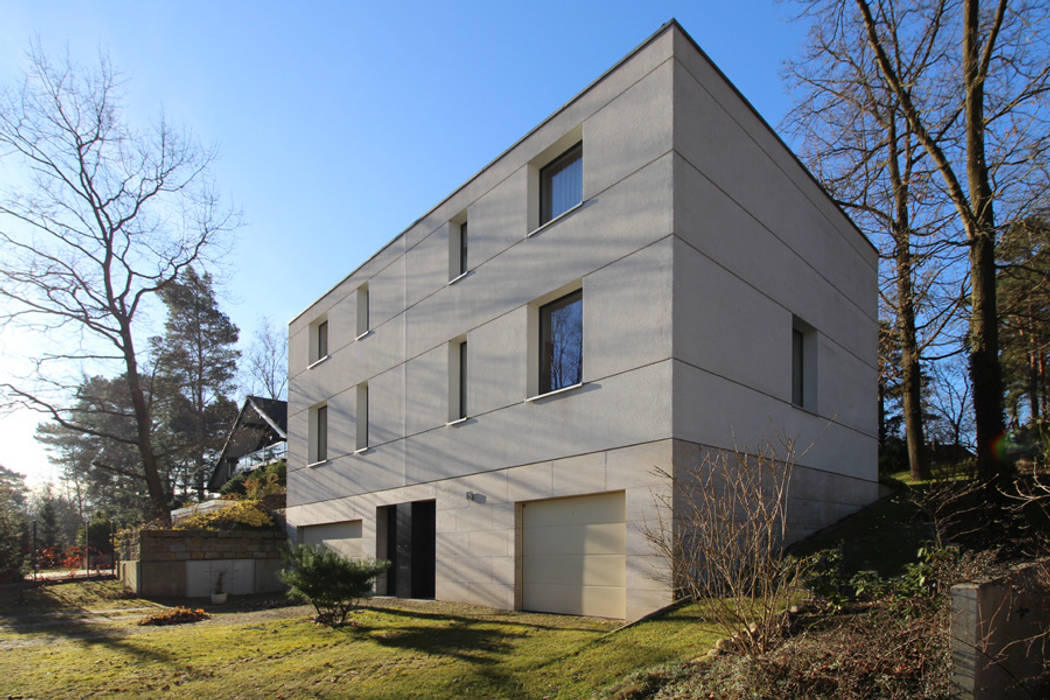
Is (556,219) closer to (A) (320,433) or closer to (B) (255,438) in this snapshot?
(A) (320,433)

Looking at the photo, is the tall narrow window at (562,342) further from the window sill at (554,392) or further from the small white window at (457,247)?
the small white window at (457,247)

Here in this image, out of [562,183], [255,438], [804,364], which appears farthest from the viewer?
[255,438]

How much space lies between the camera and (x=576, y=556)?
10.6 metres

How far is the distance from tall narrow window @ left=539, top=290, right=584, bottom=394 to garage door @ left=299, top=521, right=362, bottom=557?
8.15 meters

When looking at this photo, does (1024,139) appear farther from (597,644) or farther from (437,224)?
(597,644)

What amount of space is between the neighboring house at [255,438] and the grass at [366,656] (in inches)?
701

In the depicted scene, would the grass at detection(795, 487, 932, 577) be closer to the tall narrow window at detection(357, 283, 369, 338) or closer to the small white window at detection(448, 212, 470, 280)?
the small white window at detection(448, 212, 470, 280)

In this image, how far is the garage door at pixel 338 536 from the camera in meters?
17.4

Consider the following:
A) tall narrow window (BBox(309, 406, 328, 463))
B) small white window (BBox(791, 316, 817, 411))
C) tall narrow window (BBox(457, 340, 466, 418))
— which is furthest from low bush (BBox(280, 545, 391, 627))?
tall narrow window (BBox(309, 406, 328, 463))

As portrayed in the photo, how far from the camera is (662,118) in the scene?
9.95 m

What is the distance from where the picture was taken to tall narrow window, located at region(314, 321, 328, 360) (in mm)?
21328

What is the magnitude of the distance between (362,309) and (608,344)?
394 inches

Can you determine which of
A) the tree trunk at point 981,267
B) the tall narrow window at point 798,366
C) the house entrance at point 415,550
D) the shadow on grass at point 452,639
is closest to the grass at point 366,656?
the shadow on grass at point 452,639

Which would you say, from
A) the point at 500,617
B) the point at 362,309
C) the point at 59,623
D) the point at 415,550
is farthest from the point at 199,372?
the point at 500,617
